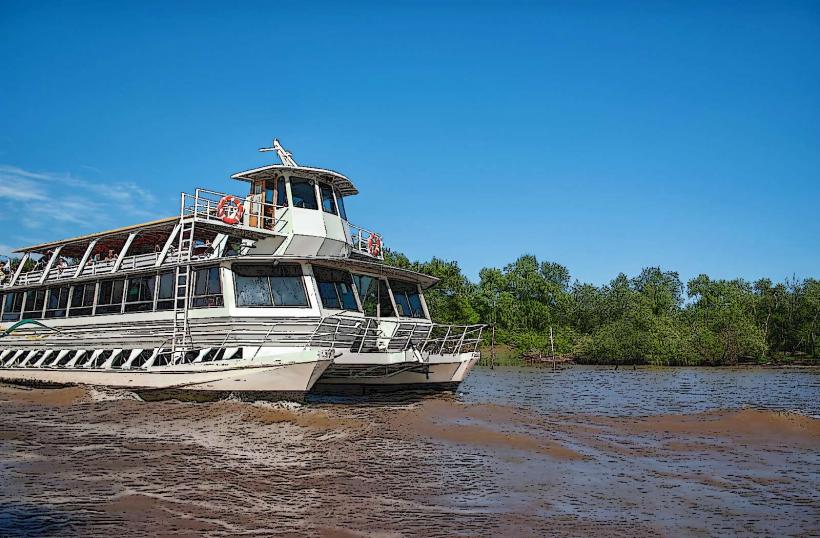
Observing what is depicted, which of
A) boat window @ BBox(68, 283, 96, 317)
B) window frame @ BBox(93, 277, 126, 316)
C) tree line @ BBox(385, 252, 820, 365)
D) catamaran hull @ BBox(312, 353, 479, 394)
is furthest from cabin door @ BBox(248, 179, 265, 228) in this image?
tree line @ BBox(385, 252, 820, 365)

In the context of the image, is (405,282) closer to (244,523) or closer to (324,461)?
(324,461)

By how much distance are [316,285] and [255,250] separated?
4240 mm

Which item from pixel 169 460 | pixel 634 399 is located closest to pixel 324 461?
pixel 169 460

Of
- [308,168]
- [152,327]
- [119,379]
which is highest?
[308,168]

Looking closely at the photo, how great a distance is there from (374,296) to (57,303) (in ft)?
40.6

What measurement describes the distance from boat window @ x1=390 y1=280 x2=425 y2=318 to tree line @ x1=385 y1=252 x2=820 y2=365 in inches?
873

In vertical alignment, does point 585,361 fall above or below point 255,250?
below

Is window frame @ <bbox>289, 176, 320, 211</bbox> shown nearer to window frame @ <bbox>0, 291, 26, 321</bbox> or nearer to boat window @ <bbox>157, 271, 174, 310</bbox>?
boat window @ <bbox>157, 271, 174, 310</bbox>

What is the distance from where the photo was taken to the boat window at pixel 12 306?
2658 centimetres

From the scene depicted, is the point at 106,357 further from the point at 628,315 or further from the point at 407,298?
the point at 628,315

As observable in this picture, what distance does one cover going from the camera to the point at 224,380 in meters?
16.8

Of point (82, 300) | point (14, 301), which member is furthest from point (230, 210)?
point (14, 301)

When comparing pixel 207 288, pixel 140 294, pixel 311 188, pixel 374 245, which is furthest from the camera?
pixel 374 245

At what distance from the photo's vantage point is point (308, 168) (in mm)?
21203
